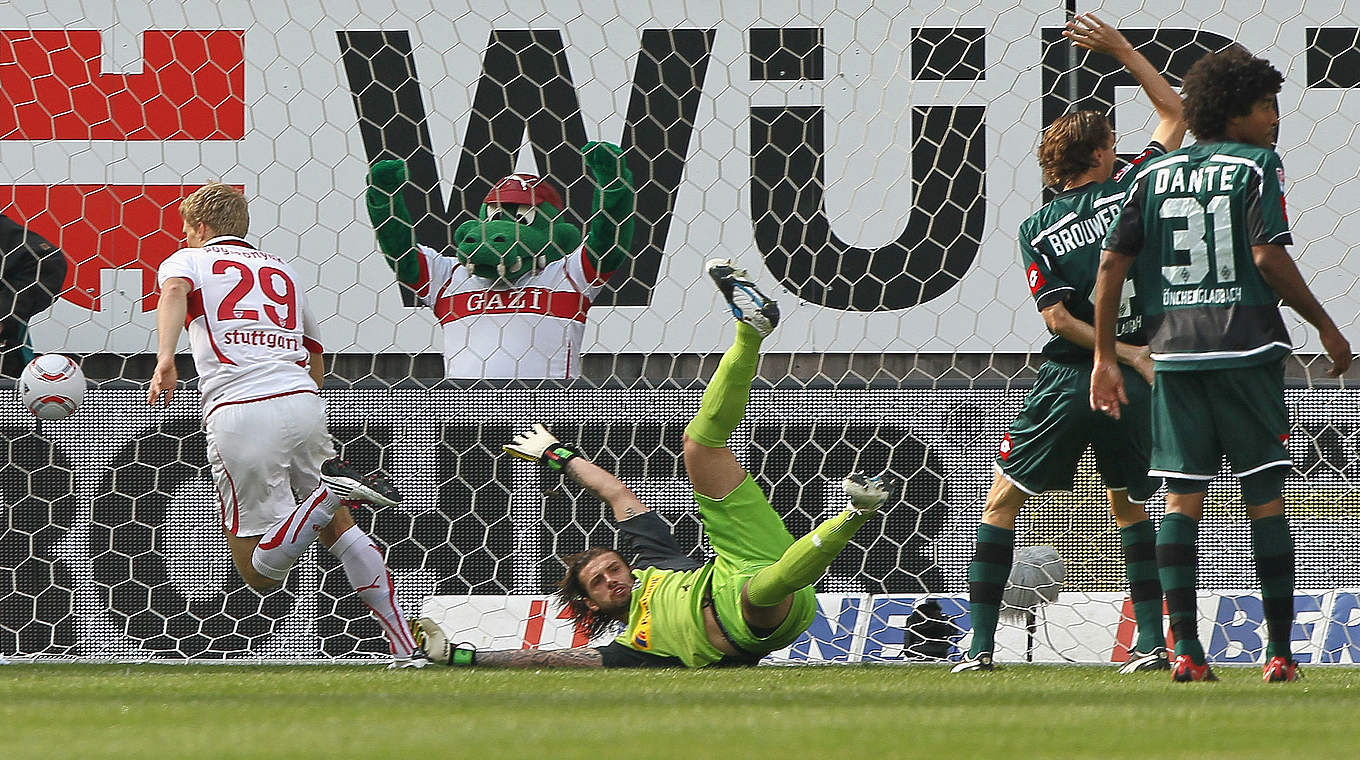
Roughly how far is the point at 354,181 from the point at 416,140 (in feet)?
1.02

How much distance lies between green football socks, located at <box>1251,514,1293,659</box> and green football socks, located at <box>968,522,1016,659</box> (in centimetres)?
74

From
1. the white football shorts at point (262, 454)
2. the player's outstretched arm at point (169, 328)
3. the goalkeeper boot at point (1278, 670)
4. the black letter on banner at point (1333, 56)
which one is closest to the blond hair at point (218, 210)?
the player's outstretched arm at point (169, 328)

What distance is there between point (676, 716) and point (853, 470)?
2.20 meters

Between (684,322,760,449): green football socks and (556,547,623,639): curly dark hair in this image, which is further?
(556,547,623,639): curly dark hair

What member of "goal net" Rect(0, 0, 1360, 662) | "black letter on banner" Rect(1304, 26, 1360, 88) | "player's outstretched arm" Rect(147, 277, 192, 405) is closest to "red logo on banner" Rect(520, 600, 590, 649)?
"goal net" Rect(0, 0, 1360, 662)

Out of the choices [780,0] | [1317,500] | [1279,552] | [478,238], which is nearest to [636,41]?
[780,0]

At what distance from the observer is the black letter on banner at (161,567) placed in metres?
4.73

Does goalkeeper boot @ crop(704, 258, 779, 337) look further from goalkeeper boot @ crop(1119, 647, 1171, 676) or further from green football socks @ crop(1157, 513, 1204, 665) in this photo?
goalkeeper boot @ crop(1119, 647, 1171, 676)

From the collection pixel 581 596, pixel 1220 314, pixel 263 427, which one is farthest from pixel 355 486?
pixel 1220 314

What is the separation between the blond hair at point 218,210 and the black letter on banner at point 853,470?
160 cm

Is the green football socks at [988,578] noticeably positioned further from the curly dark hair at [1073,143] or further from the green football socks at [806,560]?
the curly dark hair at [1073,143]

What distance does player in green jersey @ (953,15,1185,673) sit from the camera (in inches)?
151

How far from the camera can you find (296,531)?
407 centimetres

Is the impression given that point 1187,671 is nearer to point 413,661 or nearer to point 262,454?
point 413,661
